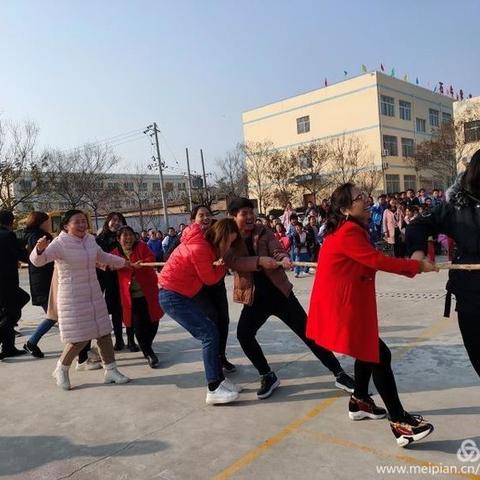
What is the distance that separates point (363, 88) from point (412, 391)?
130ft

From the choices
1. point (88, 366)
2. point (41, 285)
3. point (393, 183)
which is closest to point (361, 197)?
point (88, 366)

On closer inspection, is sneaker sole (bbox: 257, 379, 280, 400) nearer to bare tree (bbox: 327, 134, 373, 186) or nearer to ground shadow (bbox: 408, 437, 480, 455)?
ground shadow (bbox: 408, 437, 480, 455)

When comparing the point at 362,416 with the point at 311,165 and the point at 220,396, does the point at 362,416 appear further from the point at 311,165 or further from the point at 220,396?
the point at 311,165

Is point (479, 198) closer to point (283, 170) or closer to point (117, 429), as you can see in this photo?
point (117, 429)

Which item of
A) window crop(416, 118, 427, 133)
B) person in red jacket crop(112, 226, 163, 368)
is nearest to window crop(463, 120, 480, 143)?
window crop(416, 118, 427, 133)

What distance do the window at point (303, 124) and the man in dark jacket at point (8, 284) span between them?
4013cm

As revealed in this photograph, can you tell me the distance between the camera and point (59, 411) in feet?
14.0

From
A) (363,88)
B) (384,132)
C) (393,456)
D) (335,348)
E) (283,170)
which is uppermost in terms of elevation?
(363,88)

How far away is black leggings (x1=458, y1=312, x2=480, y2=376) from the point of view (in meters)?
2.82

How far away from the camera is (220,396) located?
4070mm

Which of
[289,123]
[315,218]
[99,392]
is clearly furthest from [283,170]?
[99,392]

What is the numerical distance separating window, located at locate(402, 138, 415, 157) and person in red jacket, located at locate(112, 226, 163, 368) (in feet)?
135

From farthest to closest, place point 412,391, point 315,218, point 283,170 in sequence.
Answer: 1. point 283,170
2. point 315,218
3. point 412,391

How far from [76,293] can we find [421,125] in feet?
152
